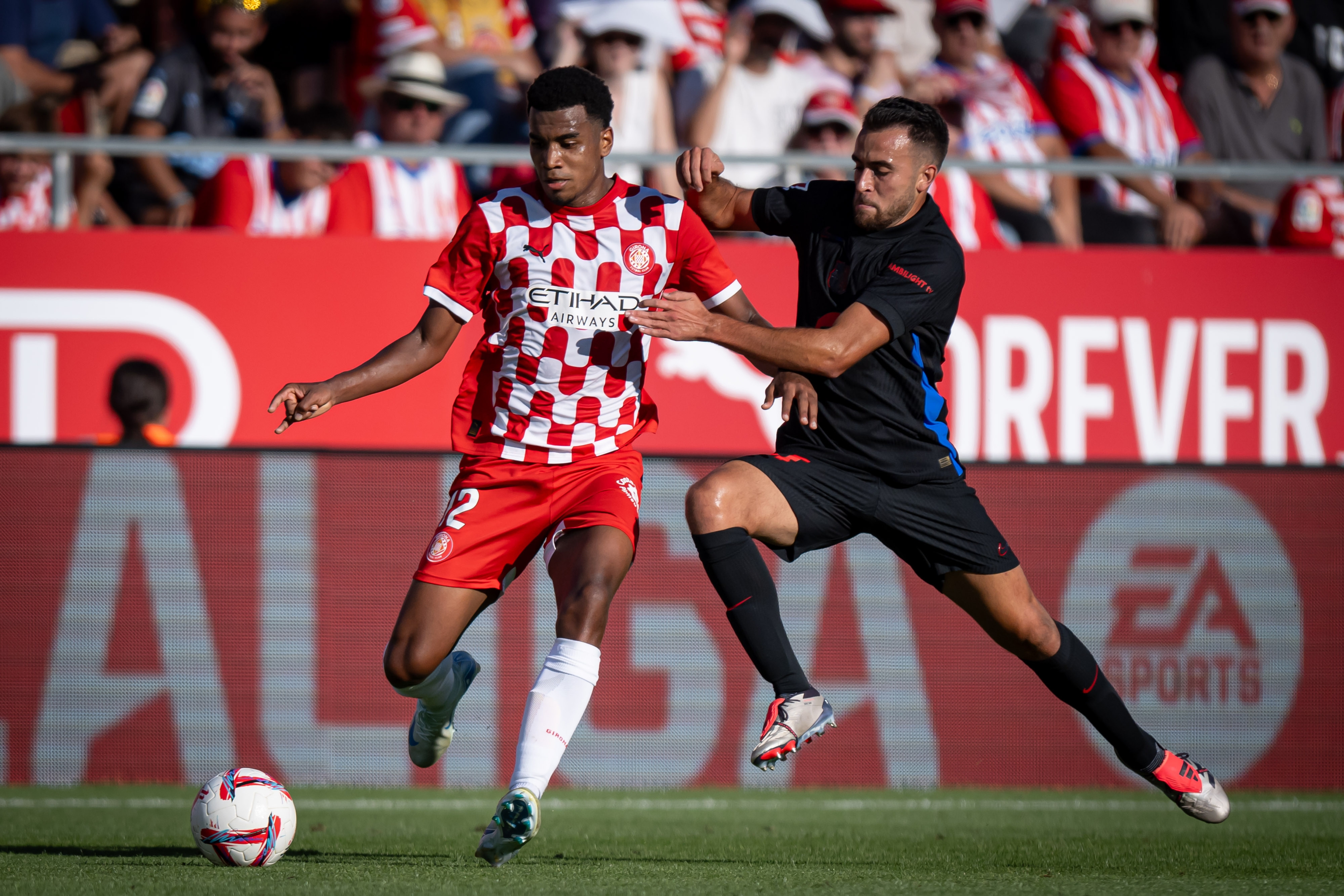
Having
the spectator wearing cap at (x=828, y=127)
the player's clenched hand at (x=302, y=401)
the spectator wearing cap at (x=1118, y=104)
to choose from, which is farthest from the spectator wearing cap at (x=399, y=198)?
the player's clenched hand at (x=302, y=401)

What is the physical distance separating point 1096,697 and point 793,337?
1.76 m

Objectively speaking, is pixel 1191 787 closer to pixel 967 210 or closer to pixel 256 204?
pixel 967 210

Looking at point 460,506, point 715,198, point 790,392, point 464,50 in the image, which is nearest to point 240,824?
point 460,506

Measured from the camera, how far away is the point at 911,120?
5238 mm

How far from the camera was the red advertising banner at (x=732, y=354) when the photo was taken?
8664 millimetres

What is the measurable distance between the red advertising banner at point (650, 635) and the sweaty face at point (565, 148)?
2824 millimetres

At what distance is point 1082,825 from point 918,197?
308 centimetres

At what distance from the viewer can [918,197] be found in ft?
17.9

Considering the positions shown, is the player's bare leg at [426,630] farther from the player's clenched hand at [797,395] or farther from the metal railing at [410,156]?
the metal railing at [410,156]

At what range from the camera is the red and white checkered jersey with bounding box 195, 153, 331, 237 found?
29.9 ft

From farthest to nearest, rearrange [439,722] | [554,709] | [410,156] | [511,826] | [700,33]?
[700,33] → [410,156] → [439,722] → [554,709] → [511,826]

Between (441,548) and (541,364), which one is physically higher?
(541,364)

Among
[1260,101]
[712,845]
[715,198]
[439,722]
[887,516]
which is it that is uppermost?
[1260,101]

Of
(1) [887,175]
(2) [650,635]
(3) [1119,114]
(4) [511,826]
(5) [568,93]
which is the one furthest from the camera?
(3) [1119,114]
